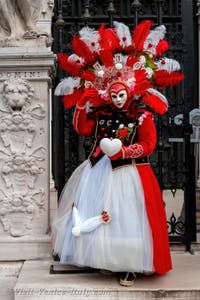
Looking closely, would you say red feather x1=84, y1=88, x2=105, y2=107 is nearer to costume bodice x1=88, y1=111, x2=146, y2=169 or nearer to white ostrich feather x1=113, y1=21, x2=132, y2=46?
costume bodice x1=88, y1=111, x2=146, y2=169

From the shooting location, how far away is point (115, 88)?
13.6 ft

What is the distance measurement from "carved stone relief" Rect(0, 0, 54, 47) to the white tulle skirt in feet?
5.45

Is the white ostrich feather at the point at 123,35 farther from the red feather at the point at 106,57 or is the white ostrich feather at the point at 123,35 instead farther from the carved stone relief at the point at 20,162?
the carved stone relief at the point at 20,162

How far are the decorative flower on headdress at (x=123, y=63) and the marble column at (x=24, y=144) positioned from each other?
66cm

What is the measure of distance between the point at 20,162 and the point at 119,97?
1.36 meters

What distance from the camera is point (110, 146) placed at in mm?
3961

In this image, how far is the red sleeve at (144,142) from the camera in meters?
4.05

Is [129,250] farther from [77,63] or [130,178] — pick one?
[77,63]

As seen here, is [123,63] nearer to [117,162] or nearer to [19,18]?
[117,162]

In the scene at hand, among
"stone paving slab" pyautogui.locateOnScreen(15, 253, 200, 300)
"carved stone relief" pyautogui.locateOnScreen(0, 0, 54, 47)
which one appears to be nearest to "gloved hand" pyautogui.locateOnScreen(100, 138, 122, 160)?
"stone paving slab" pyautogui.locateOnScreen(15, 253, 200, 300)

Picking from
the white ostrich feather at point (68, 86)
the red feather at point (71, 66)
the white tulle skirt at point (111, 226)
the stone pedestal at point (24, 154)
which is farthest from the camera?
the stone pedestal at point (24, 154)

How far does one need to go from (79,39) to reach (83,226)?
64.6 inches

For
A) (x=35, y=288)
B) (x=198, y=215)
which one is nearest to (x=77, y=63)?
(x=35, y=288)

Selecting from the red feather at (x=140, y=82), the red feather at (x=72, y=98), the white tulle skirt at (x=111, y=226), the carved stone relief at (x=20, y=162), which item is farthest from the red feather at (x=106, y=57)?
the carved stone relief at (x=20, y=162)
